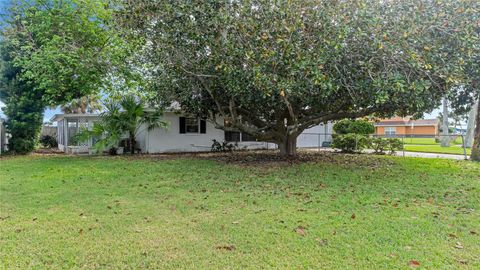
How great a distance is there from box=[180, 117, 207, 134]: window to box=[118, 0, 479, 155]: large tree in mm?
8592

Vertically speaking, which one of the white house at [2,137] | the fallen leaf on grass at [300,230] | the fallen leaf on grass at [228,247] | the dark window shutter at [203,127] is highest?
the dark window shutter at [203,127]

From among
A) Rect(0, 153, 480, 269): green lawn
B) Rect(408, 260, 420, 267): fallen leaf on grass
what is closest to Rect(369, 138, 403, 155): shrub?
Rect(0, 153, 480, 269): green lawn

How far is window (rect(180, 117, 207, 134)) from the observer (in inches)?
704

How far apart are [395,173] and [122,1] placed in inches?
364

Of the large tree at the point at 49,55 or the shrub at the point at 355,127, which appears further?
the shrub at the point at 355,127

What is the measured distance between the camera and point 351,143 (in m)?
17.5

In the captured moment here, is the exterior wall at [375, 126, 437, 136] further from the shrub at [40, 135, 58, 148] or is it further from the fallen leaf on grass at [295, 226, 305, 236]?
the fallen leaf on grass at [295, 226, 305, 236]

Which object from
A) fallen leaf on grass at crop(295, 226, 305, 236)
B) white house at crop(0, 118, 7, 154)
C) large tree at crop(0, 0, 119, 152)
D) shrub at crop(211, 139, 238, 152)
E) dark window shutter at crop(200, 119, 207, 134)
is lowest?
fallen leaf on grass at crop(295, 226, 305, 236)

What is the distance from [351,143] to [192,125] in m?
8.44

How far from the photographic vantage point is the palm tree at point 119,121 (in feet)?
47.1

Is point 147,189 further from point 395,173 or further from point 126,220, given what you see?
point 395,173

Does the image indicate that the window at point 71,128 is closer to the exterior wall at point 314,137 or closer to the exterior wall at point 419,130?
the exterior wall at point 314,137

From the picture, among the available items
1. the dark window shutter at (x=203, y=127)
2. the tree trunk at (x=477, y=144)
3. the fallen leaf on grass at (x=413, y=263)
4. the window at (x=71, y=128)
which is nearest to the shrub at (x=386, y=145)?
the tree trunk at (x=477, y=144)

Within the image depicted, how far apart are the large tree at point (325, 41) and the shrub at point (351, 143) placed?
8.07m
